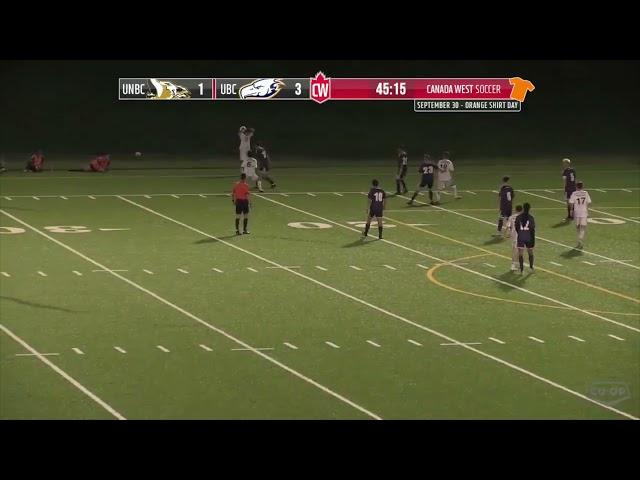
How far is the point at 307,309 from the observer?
31922mm

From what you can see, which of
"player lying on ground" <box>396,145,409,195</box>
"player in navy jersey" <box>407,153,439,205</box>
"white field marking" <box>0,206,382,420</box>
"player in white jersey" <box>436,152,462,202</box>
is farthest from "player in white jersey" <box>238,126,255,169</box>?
"player in white jersey" <box>436,152,462,202</box>

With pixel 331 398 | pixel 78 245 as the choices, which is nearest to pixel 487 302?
pixel 331 398

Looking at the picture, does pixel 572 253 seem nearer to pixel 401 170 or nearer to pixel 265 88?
pixel 401 170

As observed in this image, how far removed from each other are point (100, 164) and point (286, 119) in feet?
32.8

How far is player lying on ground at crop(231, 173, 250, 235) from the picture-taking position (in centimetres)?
3993

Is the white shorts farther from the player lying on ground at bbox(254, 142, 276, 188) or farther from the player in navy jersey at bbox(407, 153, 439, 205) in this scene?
the player lying on ground at bbox(254, 142, 276, 188)

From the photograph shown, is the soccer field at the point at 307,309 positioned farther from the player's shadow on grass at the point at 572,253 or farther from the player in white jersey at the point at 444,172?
the player in white jersey at the point at 444,172

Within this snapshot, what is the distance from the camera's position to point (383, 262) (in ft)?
122

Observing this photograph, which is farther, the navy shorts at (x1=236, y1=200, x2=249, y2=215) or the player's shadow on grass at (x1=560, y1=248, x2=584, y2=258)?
the navy shorts at (x1=236, y1=200, x2=249, y2=215)

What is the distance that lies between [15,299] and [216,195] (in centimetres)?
1665

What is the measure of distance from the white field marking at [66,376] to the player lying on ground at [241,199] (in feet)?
35.9

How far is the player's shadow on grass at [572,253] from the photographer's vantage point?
1513 inches

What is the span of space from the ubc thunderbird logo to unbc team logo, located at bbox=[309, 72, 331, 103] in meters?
1.37

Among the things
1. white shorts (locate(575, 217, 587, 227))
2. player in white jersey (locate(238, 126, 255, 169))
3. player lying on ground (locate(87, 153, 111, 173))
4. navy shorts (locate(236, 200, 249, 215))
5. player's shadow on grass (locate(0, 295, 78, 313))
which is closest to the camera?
player's shadow on grass (locate(0, 295, 78, 313))
